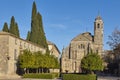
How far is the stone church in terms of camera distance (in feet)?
362

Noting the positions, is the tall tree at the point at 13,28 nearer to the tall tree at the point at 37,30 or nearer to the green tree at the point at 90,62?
the tall tree at the point at 37,30

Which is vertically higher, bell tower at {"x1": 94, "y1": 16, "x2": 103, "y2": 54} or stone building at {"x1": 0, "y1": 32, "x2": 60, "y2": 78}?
bell tower at {"x1": 94, "y1": 16, "x2": 103, "y2": 54}

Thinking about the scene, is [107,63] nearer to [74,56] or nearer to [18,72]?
[74,56]

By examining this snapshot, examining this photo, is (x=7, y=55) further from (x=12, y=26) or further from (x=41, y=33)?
(x=41, y=33)

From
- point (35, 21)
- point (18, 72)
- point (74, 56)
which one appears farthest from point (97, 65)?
point (74, 56)

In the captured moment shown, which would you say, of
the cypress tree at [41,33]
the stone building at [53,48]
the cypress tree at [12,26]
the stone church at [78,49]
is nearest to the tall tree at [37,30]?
the cypress tree at [41,33]

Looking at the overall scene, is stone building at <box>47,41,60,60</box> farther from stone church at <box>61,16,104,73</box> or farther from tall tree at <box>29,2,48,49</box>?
tall tree at <box>29,2,48,49</box>

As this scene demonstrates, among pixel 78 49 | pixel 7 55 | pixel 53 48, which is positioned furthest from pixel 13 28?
pixel 53 48

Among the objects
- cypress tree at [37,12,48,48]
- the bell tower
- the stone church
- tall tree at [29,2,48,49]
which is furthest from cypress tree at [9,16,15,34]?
the bell tower

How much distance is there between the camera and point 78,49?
112 meters

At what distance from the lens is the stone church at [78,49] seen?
110 meters

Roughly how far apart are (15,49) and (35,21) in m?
20.8

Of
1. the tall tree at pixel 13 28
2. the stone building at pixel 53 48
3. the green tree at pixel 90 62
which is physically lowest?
the green tree at pixel 90 62

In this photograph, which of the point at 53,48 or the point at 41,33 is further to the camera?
the point at 53,48
